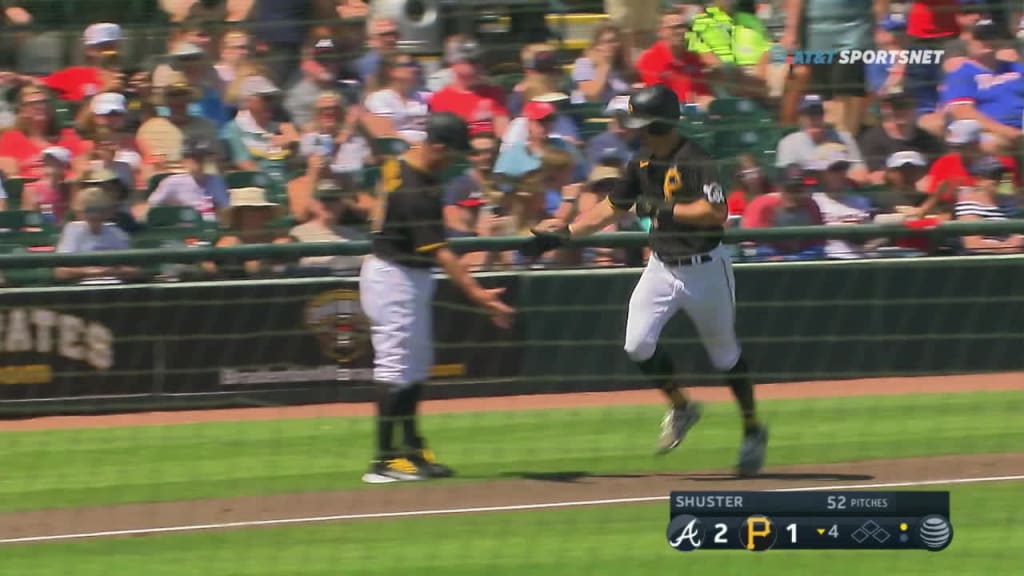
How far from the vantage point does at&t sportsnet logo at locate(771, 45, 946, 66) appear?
10.7 meters

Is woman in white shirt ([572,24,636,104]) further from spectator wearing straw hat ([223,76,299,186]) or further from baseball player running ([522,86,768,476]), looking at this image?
baseball player running ([522,86,768,476])

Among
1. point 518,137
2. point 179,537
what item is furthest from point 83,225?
point 179,537

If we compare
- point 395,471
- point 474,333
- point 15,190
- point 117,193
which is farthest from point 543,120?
point 15,190

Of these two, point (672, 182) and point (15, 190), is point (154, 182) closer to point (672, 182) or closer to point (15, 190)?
point (15, 190)

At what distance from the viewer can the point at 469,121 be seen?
11.4m

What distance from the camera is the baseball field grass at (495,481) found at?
290 inches

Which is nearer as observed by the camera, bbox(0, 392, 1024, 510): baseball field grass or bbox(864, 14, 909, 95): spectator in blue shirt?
bbox(0, 392, 1024, 510): baseball field grass

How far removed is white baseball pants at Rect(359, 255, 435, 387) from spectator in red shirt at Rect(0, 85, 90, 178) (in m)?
3.16

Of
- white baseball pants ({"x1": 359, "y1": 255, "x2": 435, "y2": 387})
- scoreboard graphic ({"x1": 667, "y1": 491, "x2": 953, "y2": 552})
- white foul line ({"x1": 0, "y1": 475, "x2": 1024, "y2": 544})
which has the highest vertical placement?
white baseball pants ({"x1": 359, "y1": 255, "x2": 435, "y2": 387})

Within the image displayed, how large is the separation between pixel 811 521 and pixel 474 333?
495 cm

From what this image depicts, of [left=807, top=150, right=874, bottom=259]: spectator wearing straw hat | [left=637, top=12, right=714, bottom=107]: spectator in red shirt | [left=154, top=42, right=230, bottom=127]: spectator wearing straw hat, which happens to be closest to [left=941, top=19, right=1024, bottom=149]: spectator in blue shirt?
[left=807, top=150, right=874, bottom=259]: spectator wearing straw hat

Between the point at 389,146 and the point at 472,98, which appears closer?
the point at 389,146

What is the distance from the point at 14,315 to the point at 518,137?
325 centimetres

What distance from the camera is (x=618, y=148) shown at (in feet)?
37.0
